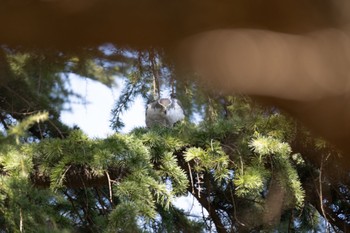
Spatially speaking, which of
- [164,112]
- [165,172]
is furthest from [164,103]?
[165,172]

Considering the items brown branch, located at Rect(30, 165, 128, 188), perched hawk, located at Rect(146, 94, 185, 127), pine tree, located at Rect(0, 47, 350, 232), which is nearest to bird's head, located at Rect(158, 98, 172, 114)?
perched hawk, located at Rect(146, 94, 185, 127)

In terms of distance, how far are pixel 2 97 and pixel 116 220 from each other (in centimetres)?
126

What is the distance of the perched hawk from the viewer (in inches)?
116

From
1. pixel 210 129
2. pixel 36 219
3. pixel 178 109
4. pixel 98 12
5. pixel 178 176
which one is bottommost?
pixel 98 12

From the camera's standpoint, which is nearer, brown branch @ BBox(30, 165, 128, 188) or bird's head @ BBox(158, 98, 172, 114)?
→ brown branch @ BBox(30, 165, 128, 188)

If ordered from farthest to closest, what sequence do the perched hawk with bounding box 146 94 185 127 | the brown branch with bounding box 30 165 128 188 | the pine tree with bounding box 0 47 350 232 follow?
1. the perched hawk with bounding box 146 94 185 127
2. the brown branch with bounding box 30 165 128 188
3. the pine tree with bounding box 0 47 350 232

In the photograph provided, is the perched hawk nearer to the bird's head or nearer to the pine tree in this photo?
the bird's head

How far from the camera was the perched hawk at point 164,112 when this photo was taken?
2943 millimetres

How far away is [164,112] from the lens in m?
3.24

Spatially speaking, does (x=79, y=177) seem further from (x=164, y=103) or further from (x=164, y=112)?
(x=164, y=112)

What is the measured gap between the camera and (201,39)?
1.49 ft

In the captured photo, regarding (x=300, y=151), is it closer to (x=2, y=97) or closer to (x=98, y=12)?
(x=2, y=97)

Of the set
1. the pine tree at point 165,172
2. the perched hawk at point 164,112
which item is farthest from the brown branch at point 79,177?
the perched hawk at point 164,112

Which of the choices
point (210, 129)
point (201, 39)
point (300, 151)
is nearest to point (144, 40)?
point (201, 39)
